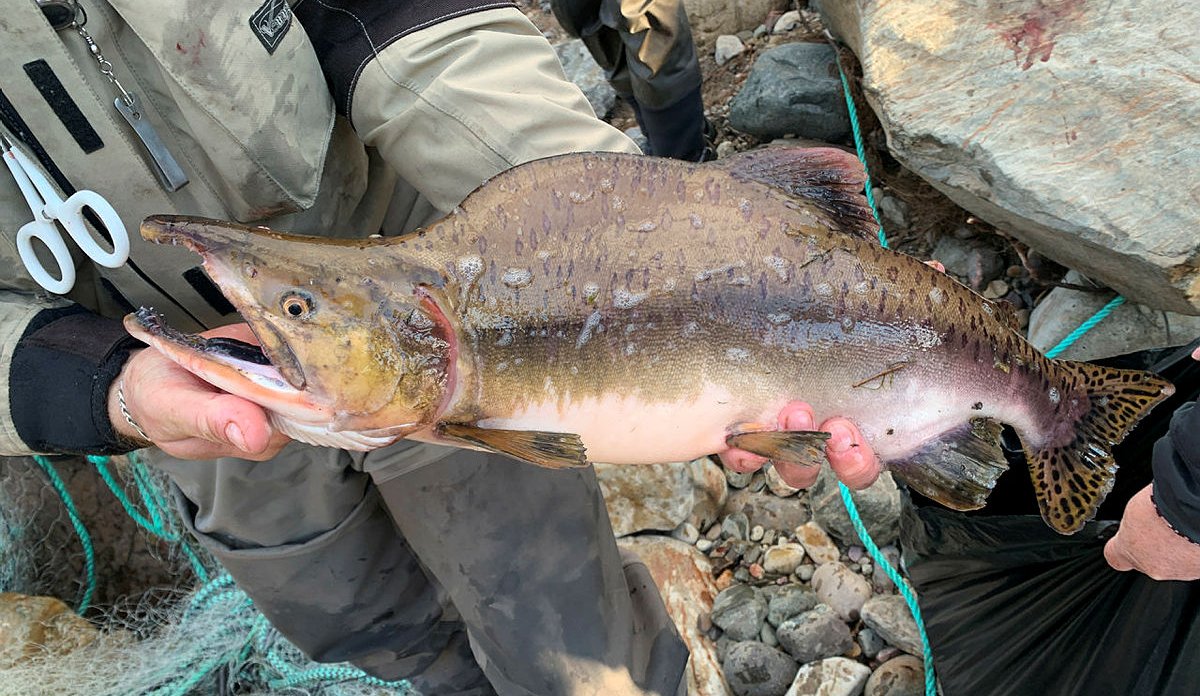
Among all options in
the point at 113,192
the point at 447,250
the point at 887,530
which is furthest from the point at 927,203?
the point at 113,192

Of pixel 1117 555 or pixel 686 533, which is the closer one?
pixel 1117 555

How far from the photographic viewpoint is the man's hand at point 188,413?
1.83 m

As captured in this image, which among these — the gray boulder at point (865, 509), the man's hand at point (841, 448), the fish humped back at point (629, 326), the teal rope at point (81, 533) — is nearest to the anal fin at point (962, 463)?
the fish humped back at point (629, 326)

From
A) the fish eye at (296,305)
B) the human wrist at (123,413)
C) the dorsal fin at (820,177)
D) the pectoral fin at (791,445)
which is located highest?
the fish eye at (296,305)

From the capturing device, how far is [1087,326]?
3354mm

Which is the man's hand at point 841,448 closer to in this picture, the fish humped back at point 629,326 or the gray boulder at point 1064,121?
the fish humped back at point 629,326

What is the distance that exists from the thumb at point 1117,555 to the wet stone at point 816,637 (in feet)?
3.92

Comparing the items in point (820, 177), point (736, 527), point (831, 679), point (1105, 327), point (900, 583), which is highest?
point (820, 177)

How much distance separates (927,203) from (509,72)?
2.72 meters

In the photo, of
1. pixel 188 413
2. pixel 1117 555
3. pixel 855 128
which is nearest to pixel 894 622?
pixel 1117 555

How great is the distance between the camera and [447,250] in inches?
78.0

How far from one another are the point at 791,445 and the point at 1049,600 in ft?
3.77

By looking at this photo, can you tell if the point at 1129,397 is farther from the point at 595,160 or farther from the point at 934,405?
the point at 595,160

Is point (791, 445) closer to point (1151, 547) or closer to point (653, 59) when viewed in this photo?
point (1151, 547)
